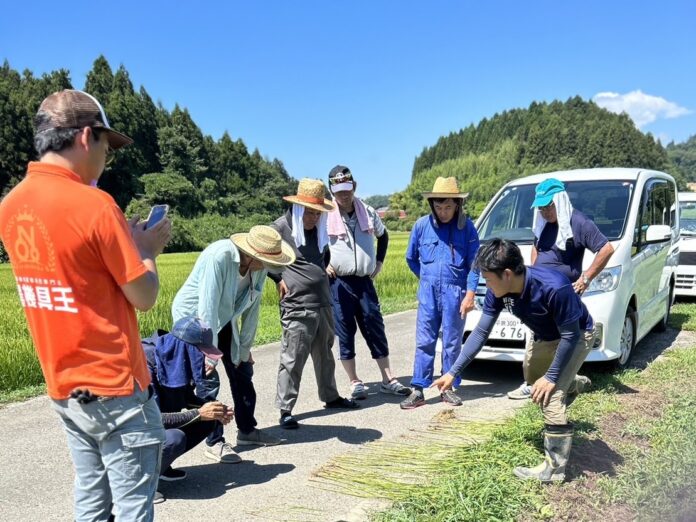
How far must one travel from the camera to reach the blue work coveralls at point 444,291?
17.5 feet

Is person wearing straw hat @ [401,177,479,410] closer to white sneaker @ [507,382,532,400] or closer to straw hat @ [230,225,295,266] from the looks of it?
white sneaker @ [507,382,532,400]

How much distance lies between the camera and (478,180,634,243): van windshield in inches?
245

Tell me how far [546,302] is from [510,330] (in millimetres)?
2294

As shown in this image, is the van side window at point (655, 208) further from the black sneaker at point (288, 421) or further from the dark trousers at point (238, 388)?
the dark trousers at point (238, 388)

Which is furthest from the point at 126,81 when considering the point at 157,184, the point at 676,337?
the point at 676,337

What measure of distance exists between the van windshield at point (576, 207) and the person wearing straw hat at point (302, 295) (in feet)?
7.84

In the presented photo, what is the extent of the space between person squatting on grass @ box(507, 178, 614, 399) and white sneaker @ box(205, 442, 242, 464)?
8.60 feet

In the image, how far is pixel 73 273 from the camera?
1.91m

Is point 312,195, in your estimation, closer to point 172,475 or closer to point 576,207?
point 172,475

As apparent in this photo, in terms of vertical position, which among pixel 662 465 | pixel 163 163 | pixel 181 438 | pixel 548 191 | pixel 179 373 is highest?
pixel 163 163

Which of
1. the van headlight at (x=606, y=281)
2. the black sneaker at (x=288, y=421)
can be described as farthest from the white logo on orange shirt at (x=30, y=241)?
the van headlight at (x=606, y=281)

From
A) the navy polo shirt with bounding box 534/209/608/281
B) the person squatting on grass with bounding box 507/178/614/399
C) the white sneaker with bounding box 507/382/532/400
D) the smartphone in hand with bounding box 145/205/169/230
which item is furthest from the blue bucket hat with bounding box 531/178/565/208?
the smartphone in hand with bounding box 145/205/169/230

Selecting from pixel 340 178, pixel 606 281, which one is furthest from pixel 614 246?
pixel 340 178

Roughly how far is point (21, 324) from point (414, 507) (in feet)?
24.0
